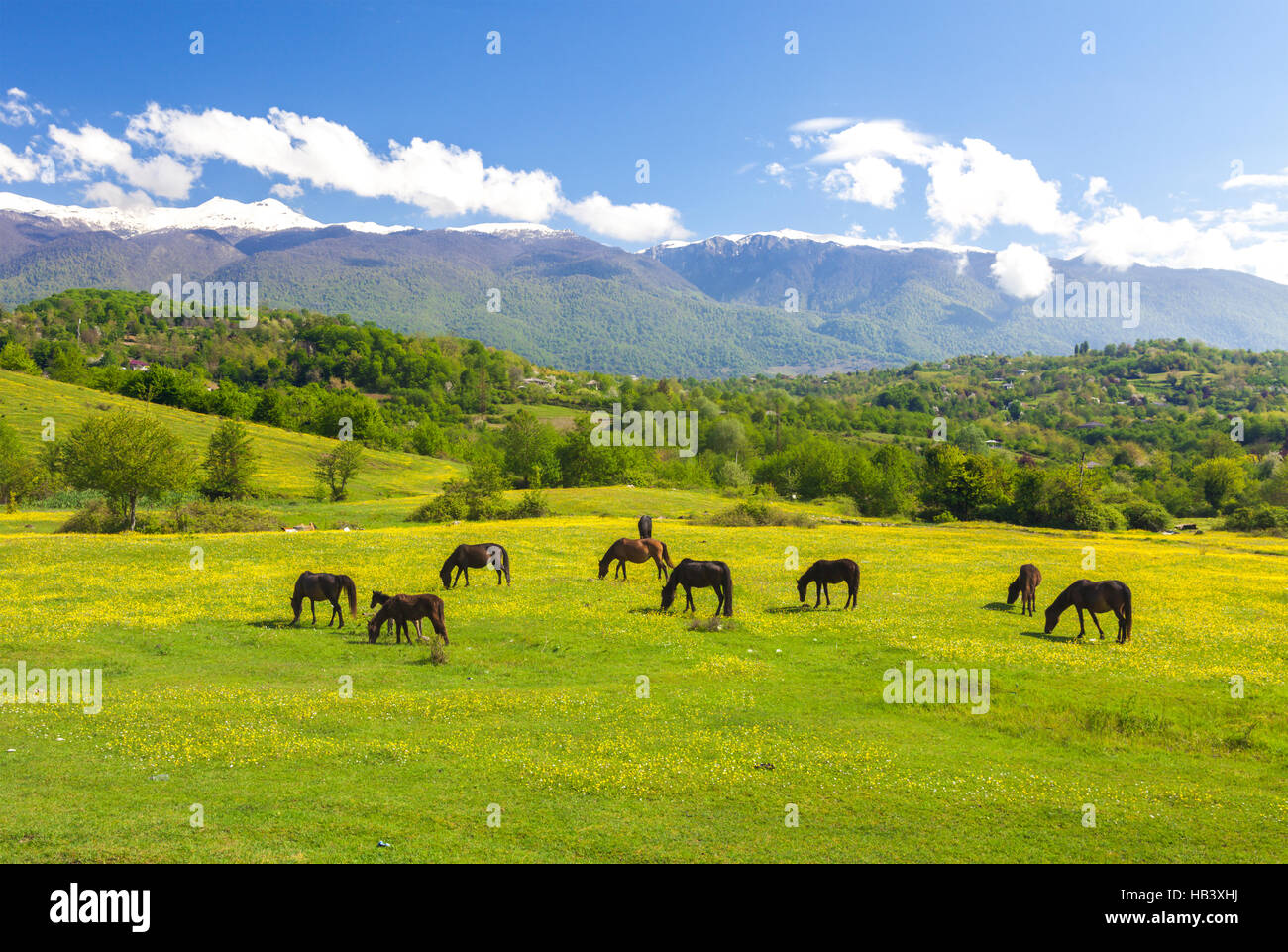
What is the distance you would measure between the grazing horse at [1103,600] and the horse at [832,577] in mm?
7621

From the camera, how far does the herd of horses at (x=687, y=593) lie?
26375 mm

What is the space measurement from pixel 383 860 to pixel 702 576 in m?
19.9

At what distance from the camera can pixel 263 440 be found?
121750mm

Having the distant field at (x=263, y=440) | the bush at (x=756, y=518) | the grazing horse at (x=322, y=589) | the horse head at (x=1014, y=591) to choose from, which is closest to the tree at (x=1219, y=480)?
the bush at (x=756, y=518)

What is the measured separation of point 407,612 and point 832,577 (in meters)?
18.1

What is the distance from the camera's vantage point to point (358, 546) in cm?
4569

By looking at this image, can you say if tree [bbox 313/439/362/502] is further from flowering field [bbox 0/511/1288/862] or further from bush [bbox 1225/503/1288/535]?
bush [bbox 1225/503/1288/535]

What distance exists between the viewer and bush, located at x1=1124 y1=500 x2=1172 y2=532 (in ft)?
295

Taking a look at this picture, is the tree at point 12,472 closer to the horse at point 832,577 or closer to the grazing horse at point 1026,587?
the horse at point 832,577

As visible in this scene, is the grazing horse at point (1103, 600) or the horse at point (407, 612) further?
the grazing horse at point (1103, 600)

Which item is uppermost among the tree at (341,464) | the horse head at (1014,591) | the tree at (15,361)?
the tree at (15,361)

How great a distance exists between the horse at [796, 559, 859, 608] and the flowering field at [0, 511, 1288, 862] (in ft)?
4.26

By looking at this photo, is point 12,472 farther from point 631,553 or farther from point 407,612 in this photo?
point 407,612
